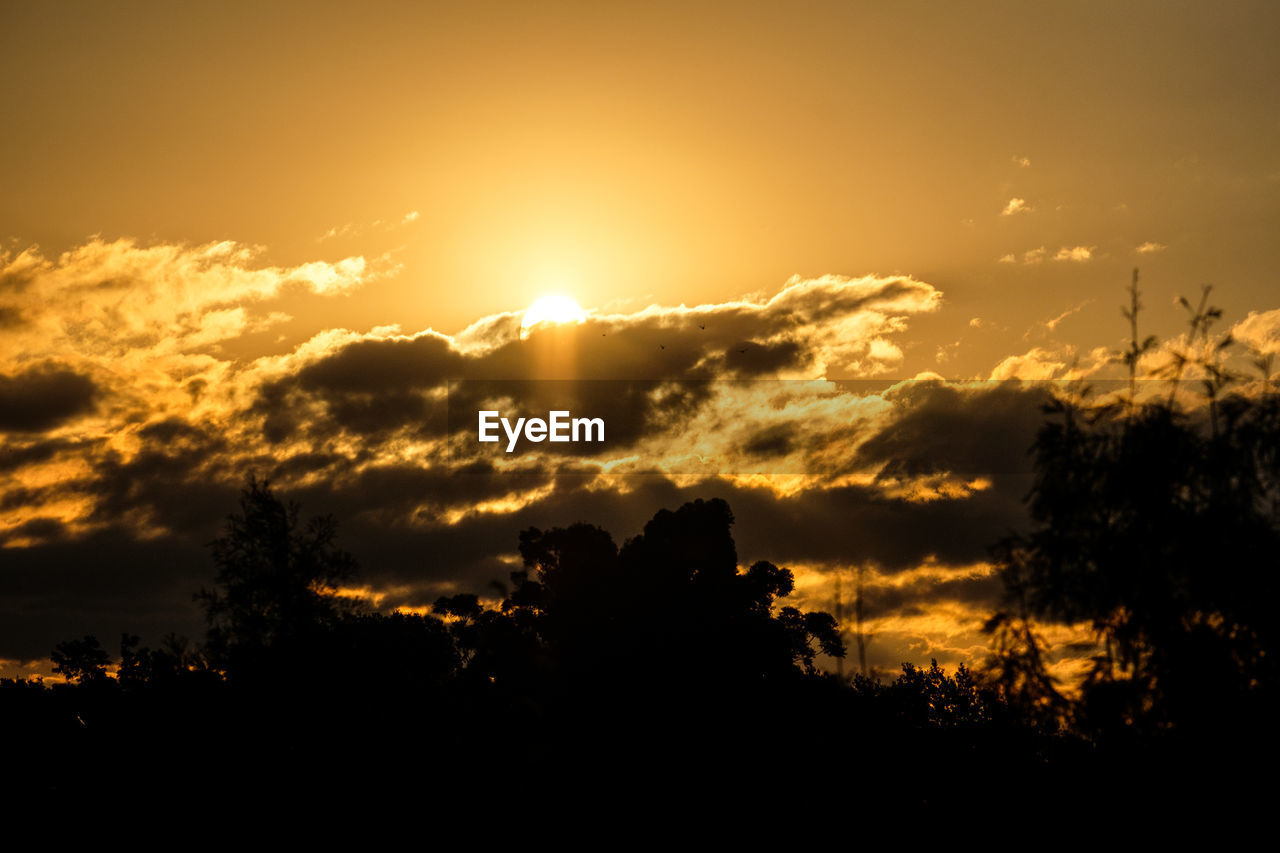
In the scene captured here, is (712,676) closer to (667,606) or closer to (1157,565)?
(667,606)

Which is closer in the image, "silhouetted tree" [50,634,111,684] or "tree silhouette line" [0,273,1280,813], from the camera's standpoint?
"tree silhouette line" [0,273,1280,813]

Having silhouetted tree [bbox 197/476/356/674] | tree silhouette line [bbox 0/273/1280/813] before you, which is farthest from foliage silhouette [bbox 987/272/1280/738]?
silhouetted tree [bbox 197/476/356/674]

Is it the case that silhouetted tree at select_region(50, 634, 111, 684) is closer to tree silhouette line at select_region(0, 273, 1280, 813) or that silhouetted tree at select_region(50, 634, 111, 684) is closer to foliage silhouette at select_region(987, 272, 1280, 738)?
tree silhouette line at select_region(0, 273, 1280, 813)

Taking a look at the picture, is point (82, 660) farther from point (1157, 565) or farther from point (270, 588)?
point (1157, 565)

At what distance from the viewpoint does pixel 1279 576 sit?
19750mm

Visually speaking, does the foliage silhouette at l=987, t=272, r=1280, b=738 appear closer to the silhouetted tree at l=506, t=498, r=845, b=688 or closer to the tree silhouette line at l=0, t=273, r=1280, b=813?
→ the tree silhouette line at l=0, t=273, r=1280, b=813

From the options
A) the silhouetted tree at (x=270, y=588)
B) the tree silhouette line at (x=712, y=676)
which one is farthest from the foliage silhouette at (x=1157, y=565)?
the silhouetted tree at (x=270, y=588)

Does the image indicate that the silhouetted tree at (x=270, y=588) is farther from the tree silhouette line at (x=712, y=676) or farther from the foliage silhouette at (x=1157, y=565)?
the foliage silhouette at (x=1157, y=565)

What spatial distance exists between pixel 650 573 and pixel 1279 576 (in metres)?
53.3

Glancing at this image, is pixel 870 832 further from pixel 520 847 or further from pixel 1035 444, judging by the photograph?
pixel 1035 444

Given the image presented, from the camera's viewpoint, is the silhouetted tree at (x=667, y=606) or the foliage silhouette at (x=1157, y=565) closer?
the foliage silhouette at (x=1157, y=565)

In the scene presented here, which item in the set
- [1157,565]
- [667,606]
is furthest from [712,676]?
[1157,565]

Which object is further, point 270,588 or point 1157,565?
point 270,588

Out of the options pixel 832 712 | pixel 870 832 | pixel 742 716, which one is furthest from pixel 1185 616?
pixel 832 712
